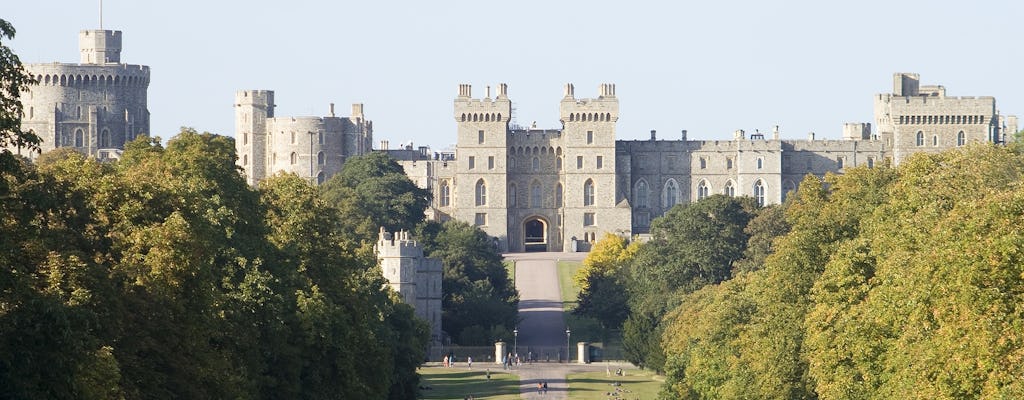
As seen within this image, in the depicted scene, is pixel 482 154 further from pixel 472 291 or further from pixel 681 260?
pixel 681 260

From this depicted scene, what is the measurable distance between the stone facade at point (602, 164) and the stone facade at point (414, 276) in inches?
1683

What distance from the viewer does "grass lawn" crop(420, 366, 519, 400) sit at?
231ft

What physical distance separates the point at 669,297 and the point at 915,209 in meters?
40.7

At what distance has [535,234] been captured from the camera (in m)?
135

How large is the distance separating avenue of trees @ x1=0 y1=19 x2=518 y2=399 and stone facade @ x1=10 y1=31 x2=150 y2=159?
83.3 metres

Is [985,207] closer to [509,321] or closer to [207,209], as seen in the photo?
[207,209]

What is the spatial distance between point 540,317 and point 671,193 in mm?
39269

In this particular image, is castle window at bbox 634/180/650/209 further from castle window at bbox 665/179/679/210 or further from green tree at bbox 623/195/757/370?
green tree at bbox 623/195/757/370

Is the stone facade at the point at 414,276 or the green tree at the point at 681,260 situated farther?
the stone facade at the point at 414,276

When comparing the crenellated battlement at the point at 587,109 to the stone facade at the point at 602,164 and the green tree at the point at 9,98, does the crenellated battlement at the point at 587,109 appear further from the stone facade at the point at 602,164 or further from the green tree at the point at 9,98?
the green tree at the point at 9,98

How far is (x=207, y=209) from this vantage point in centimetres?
4069

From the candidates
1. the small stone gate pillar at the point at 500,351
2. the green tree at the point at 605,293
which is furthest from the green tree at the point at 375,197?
the small stone gate pillar at the point at 500,351

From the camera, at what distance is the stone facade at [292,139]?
138m

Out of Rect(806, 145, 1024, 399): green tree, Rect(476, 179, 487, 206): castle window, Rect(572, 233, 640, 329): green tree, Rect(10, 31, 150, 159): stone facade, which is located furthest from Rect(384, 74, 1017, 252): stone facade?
Rect(806, 145, 1024, 399): green tree
